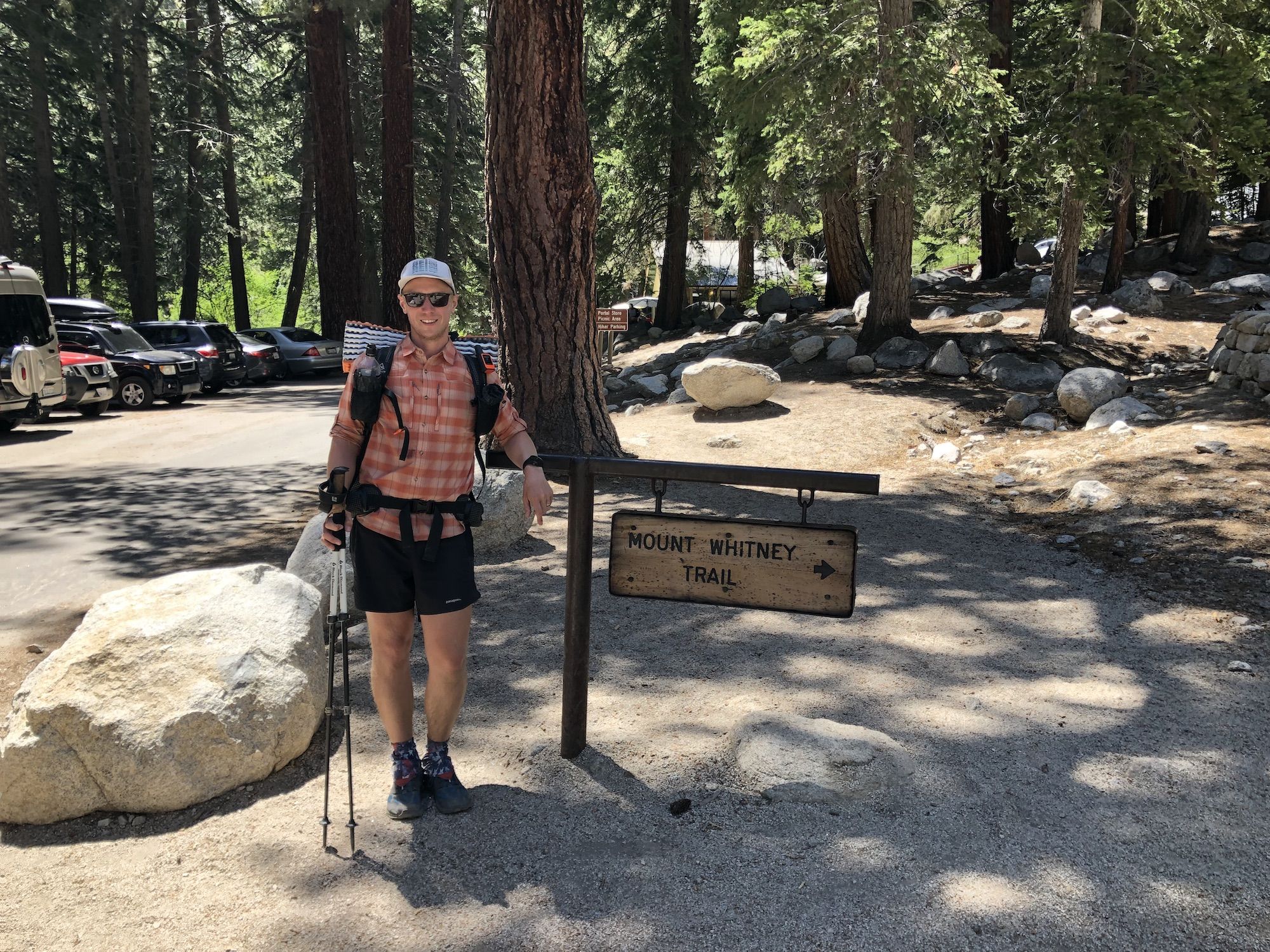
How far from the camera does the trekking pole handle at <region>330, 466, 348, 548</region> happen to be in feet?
11.5

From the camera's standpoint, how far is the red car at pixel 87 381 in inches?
677

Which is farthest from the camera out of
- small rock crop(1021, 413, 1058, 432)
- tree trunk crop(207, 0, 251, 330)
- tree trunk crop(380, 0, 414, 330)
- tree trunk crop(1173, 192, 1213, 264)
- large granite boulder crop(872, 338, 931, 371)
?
A: tree trunk crop(207, 0, 251, 330)

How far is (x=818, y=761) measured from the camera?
4.00 metres

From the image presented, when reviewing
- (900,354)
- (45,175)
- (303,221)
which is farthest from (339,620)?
(303,221)

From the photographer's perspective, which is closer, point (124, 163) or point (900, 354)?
point (900, 354)

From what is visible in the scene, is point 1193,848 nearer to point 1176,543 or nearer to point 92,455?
point 1176,543

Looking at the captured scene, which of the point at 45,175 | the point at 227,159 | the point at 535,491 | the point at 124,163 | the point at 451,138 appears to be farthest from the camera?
the point at 227,159

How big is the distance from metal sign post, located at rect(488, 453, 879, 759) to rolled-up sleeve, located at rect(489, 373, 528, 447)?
13cm

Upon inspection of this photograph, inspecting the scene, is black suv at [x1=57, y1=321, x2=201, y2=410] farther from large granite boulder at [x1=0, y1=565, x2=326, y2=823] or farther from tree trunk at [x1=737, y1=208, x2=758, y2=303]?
tree trunk at [x1=737, y1=208, x2=758, y2=303]

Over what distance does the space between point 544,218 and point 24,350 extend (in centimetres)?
976

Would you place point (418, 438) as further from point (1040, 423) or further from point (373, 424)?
point (1040, 423)

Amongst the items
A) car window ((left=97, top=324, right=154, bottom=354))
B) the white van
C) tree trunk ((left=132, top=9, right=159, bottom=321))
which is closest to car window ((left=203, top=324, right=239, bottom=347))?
car window ((left=97, top=324, right=154, bottom=354))

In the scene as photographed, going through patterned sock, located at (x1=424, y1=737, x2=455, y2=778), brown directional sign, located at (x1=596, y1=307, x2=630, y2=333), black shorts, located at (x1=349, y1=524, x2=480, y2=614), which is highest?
brown directional sign, located at (x1=596, y1=307, x2=630, y2=333)

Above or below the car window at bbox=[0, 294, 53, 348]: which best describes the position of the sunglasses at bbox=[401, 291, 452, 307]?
above
